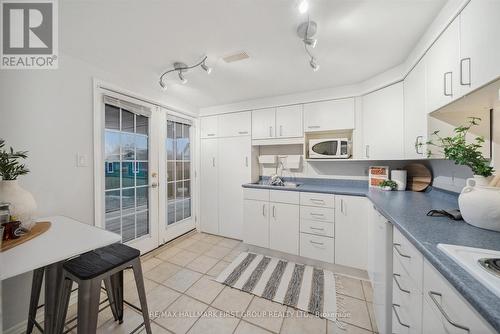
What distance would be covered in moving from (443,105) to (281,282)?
204cm

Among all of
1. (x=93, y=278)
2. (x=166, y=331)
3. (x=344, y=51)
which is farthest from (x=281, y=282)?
(x=344, y=51)

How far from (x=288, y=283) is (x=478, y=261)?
5.45ft

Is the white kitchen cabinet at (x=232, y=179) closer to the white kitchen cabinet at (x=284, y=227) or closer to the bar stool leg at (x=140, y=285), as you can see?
the white kitchen cabinet at (x=284, y=227)

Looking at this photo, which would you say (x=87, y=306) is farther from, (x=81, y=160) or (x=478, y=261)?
(x=478, y=261)

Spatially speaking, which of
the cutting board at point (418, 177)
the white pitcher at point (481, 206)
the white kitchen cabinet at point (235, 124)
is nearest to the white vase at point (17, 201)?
the white kitchen cabinet at point (235, 124)

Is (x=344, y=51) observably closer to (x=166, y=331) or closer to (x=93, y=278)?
(x=93, y=278)

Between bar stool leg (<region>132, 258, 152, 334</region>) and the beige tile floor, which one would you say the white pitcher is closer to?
the beige tile floor

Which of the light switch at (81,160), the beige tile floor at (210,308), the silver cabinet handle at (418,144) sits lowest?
the beige tile floor at (210,308)

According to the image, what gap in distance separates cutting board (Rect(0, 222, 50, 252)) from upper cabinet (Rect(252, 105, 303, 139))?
238 cm

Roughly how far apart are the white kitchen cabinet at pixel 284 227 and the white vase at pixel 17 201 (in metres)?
2.18

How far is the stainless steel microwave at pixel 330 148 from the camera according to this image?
2363 millimetres

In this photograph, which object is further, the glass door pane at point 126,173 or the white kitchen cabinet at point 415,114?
→ the glass door pane at point 126,173

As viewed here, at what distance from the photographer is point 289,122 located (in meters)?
2.69

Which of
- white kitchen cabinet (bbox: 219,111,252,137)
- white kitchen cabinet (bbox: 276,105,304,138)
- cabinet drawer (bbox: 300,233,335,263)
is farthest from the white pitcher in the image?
white kitchen cabinet (bbox: 219,111,252,137)
